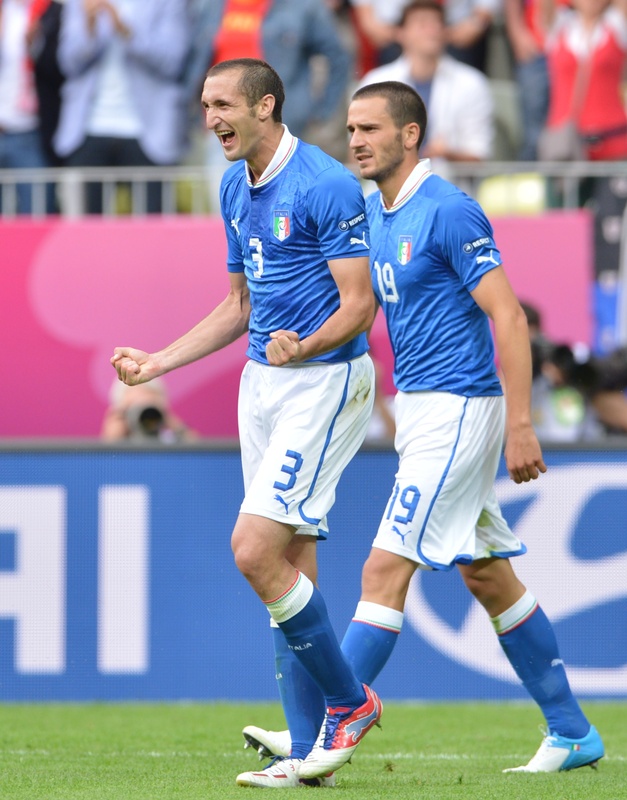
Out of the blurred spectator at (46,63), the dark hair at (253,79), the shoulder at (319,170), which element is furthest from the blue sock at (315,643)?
the blurred spectator at (46,63)

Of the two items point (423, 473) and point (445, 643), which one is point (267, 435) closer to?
point (423, 473)

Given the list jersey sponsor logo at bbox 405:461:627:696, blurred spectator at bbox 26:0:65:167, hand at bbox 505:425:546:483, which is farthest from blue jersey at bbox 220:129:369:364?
blurred spectator at bbox 26:0:65:167

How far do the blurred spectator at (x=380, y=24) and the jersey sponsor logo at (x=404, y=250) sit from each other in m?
5.97

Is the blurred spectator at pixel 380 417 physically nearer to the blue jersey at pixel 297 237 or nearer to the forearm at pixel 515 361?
→ the forearm at pixel 515 361

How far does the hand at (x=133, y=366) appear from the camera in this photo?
16.7ft

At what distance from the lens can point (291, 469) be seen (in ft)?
16.4

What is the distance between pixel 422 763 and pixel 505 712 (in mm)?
1728

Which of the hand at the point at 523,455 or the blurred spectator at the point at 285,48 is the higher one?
the blurred spectator at the point at 285,48

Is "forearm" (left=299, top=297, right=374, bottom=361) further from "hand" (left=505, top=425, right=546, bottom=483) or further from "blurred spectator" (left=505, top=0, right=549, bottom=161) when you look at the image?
"blurred spectator" (left=505, top=0, right=549, bottom=161)

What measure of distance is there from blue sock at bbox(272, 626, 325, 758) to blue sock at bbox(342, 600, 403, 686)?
184 millimetres

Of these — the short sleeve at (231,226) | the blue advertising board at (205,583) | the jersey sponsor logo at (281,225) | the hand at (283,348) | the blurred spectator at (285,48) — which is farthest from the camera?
the blurred spectator at (285,48)

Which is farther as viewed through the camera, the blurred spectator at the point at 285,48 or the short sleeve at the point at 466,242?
the blurred spectator at the point at 285,48

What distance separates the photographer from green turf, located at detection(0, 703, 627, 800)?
16.2 feet

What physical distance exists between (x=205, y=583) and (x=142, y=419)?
45.6 inches
